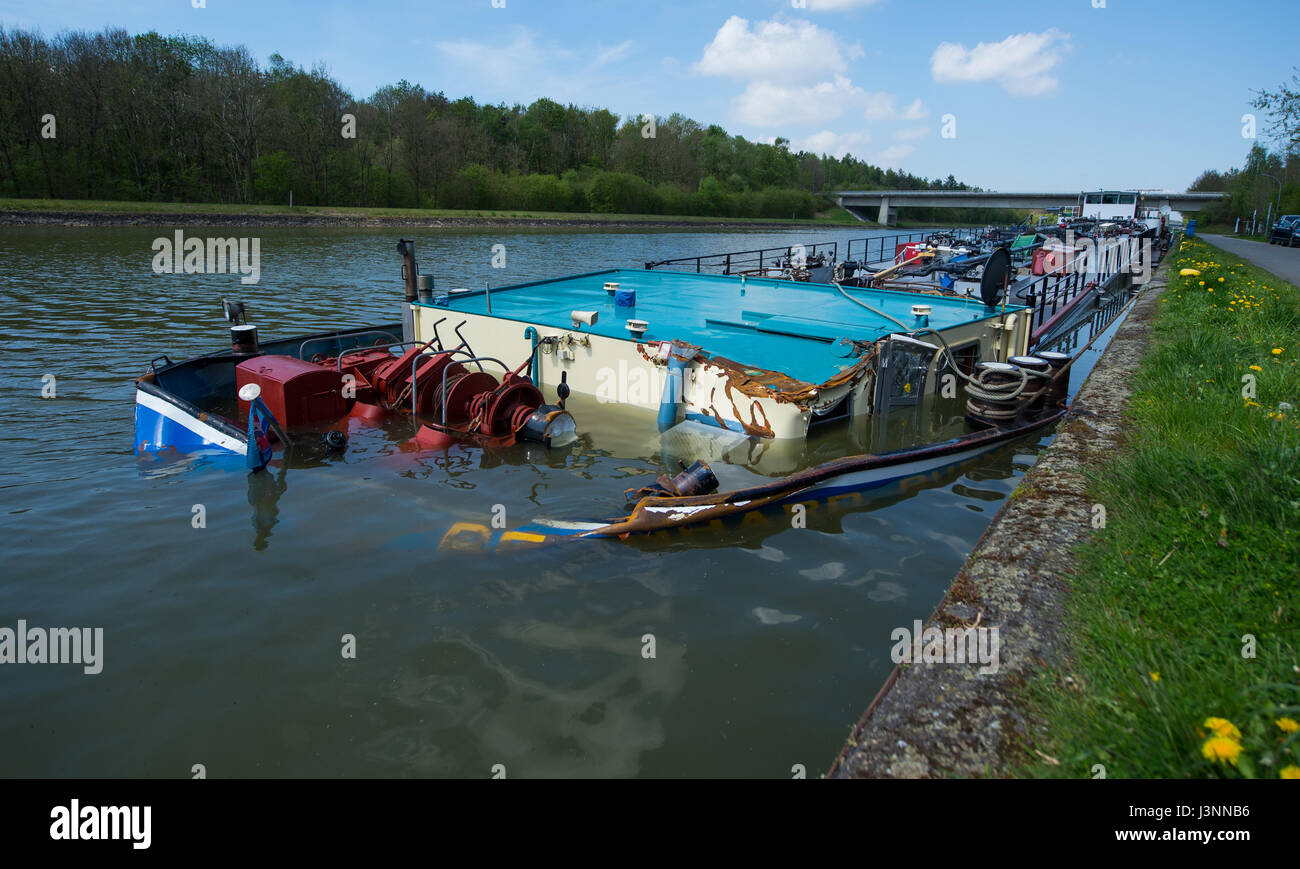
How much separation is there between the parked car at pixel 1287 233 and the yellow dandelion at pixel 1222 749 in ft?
191

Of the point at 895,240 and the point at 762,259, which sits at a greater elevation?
the point at 895,240

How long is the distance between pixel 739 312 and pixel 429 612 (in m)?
9.86

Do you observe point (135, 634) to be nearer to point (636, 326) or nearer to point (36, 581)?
point (36, 581)

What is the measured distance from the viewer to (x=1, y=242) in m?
37.3

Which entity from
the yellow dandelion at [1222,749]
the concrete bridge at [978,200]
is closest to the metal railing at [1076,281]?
the yellow dandelion at [1222,749]

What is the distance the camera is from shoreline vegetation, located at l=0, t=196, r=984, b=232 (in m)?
48.7

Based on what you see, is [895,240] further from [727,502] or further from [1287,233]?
[727,502]

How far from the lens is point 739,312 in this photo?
14.6 metres

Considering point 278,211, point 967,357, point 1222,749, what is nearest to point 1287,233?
point 967,357

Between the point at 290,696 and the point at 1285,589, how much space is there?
6146mm

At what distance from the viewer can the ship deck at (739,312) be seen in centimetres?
1209

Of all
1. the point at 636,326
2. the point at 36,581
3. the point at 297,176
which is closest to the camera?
the point at 36,581

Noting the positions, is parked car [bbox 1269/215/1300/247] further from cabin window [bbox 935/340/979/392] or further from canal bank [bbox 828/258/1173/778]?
canal bank [bbox 828/258/1173/778]

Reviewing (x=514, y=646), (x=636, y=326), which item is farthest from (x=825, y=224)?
(x=514, y=646)
